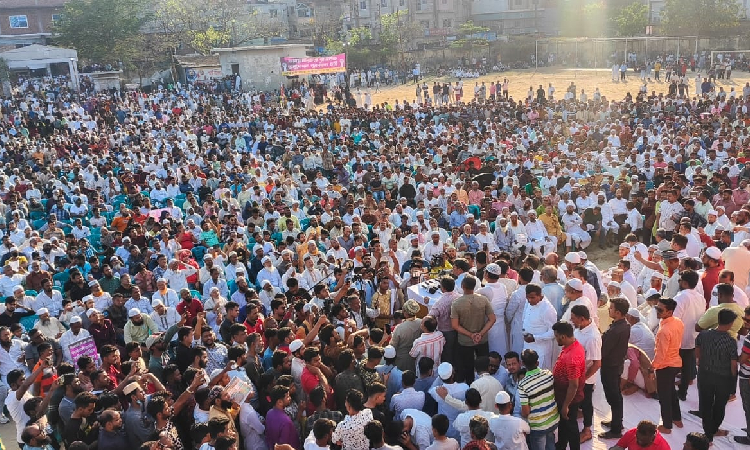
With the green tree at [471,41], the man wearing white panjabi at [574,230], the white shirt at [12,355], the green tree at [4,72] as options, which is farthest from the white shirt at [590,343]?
the green tree at [471,41]

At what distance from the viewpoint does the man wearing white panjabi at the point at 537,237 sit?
10.0 meters

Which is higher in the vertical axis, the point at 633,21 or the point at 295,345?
the point at 633,21

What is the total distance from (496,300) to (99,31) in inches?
1580

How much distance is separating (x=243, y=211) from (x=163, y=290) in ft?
15.2

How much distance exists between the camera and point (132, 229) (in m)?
9.98

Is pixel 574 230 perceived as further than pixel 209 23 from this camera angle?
No

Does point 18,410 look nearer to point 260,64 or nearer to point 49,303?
point 49,303

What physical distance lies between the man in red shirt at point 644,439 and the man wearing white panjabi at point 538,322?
1.37 m

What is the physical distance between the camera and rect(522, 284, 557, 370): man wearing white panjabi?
5.22 m

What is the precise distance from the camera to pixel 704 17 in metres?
38.8

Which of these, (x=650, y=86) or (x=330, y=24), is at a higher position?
(x=330, y=24)

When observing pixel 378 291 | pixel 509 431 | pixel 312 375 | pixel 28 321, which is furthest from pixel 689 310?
pixel 28 321

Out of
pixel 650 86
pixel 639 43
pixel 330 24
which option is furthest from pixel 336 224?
pixel 330 24

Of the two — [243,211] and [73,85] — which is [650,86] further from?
[73,85]
